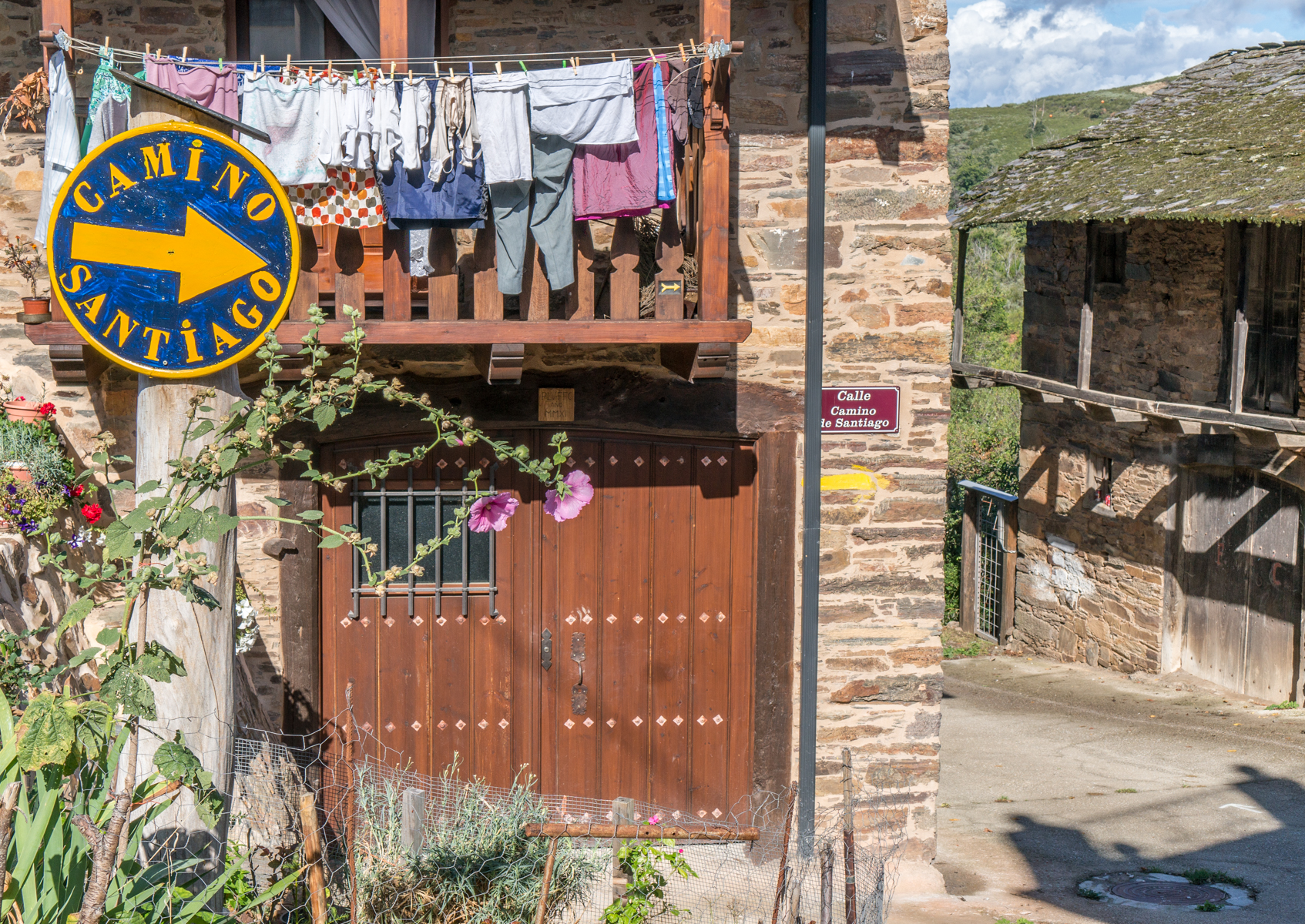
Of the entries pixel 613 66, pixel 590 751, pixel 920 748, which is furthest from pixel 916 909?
pixel 613 66

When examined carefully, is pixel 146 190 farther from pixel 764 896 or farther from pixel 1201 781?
pixel 1201 781

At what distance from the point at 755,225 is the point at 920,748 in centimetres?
273

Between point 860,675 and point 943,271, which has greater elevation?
point 943,271

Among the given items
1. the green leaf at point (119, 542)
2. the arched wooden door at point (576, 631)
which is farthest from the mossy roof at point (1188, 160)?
the green leaf at point (119, 542)

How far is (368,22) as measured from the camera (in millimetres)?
5695

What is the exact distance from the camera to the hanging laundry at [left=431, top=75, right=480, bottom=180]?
5055mm

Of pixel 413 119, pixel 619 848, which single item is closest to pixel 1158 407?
pixel 619 848

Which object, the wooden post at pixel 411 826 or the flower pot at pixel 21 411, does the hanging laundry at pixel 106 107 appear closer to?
the flower pot at pixel 21 411

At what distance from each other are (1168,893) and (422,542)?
416 centimetres

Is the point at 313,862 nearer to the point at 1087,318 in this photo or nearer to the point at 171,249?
the point at 171,249

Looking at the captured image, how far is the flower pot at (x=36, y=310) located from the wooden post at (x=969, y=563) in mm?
11910

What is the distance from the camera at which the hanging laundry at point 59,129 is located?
16.1 ft

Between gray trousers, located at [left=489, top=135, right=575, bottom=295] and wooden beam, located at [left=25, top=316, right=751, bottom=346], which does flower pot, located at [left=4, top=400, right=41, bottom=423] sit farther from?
gray trousers, located at [left=489, top=135, right=575, bottom=295]

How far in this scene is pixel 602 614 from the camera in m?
6.18
